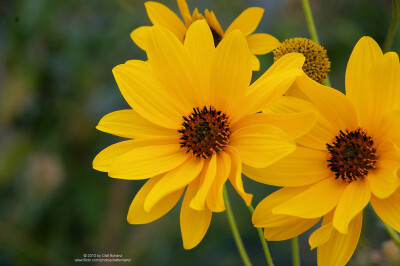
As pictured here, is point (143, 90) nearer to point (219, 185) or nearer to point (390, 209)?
point (219, 185)

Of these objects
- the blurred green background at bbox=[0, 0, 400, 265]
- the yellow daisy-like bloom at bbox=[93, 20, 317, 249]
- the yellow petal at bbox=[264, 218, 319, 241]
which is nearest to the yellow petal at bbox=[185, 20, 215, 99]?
the yellow daisy-like bloom at bbox=[93, 20, 317, 249]

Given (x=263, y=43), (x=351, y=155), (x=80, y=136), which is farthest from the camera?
(x=80, y=136)

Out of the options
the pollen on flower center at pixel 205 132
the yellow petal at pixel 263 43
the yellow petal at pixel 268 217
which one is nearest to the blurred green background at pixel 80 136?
the yellow petal at pixel 263 43

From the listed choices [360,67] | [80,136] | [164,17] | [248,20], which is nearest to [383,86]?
[360,67]

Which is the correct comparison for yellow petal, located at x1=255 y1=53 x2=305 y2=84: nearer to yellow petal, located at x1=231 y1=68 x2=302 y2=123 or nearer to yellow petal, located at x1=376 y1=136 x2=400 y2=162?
yellow petal, located at x1=231 y1=68 x2=302 y2=123

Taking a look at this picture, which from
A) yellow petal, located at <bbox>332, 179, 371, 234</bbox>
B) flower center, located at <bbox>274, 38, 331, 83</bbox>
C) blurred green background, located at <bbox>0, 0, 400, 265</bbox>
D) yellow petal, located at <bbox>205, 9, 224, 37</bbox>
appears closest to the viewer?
yellow petal, located at <bbox>332, 179, 371, 234</bbox>

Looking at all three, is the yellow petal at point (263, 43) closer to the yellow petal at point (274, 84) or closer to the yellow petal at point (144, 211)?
the yellow petal at point (274, 84)
